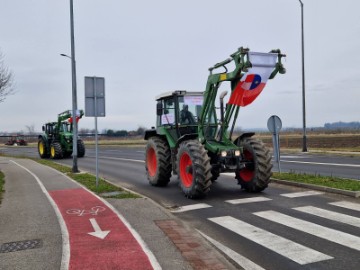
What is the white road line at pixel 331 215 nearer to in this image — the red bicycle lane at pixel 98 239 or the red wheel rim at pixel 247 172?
the red wheel rim at pixel 247 172

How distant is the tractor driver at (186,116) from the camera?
454 inches

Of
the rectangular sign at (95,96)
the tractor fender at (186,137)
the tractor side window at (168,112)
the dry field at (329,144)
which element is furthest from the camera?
the dry field at (329,144)

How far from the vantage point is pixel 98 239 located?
620 centimetres

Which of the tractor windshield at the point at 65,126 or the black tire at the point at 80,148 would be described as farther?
the tractor windshield at the point at 65,126

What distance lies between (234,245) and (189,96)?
6326 millimetres

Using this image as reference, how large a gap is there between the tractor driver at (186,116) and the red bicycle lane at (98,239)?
3616 millimetres

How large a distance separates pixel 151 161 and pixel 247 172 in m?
3.67

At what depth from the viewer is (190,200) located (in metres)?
9.70

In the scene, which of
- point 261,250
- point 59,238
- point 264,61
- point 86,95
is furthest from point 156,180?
point 261,250

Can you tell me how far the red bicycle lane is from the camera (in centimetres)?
506

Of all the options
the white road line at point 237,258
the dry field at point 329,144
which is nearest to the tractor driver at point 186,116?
Answer: the white road line at point 237,258

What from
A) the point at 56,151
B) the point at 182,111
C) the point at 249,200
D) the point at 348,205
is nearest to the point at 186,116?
the point at 182,111

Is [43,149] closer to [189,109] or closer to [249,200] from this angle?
[189,109]

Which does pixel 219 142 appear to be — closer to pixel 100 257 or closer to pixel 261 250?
pixel 261 250
